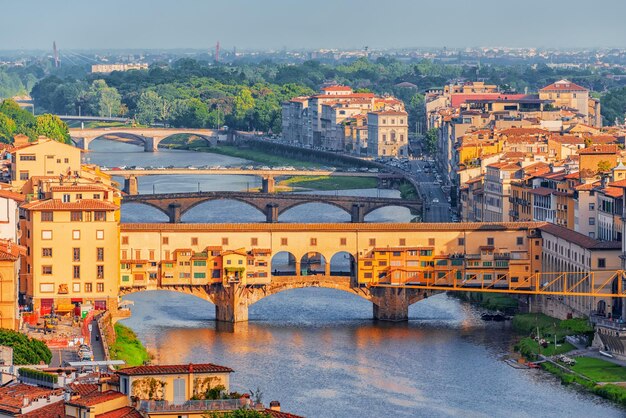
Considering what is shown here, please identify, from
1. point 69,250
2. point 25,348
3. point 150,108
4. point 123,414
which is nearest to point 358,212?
point 69,250

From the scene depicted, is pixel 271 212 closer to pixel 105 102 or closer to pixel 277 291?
pixel 277 291

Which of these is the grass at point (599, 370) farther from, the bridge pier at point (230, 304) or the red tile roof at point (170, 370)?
the red tile roof at point (170, 370)

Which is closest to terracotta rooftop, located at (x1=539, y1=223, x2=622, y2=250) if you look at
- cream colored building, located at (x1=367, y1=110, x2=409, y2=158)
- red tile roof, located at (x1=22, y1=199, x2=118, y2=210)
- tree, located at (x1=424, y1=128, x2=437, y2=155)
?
red tile roof, located at (x1=22, y1=199, x2=118, y2=210)

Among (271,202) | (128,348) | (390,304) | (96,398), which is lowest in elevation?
(128,348)

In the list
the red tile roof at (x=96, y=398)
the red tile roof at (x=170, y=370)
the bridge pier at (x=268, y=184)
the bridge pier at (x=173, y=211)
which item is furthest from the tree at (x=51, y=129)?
the red tile roof at (x=96, y=398)

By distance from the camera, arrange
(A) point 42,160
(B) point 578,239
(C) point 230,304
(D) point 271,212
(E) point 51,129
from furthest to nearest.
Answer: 1. (E) point 51,129
2. (D) point 271,212
3. (A) point 42,160
4. (C) point 230,304
5. (B) point 578,239

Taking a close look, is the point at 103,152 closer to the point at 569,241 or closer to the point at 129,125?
the point at 129,125

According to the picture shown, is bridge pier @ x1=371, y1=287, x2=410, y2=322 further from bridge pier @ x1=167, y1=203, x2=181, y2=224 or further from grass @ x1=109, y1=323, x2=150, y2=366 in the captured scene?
bridge pier @ x1=167, y1=203, x2=181, y2=224
